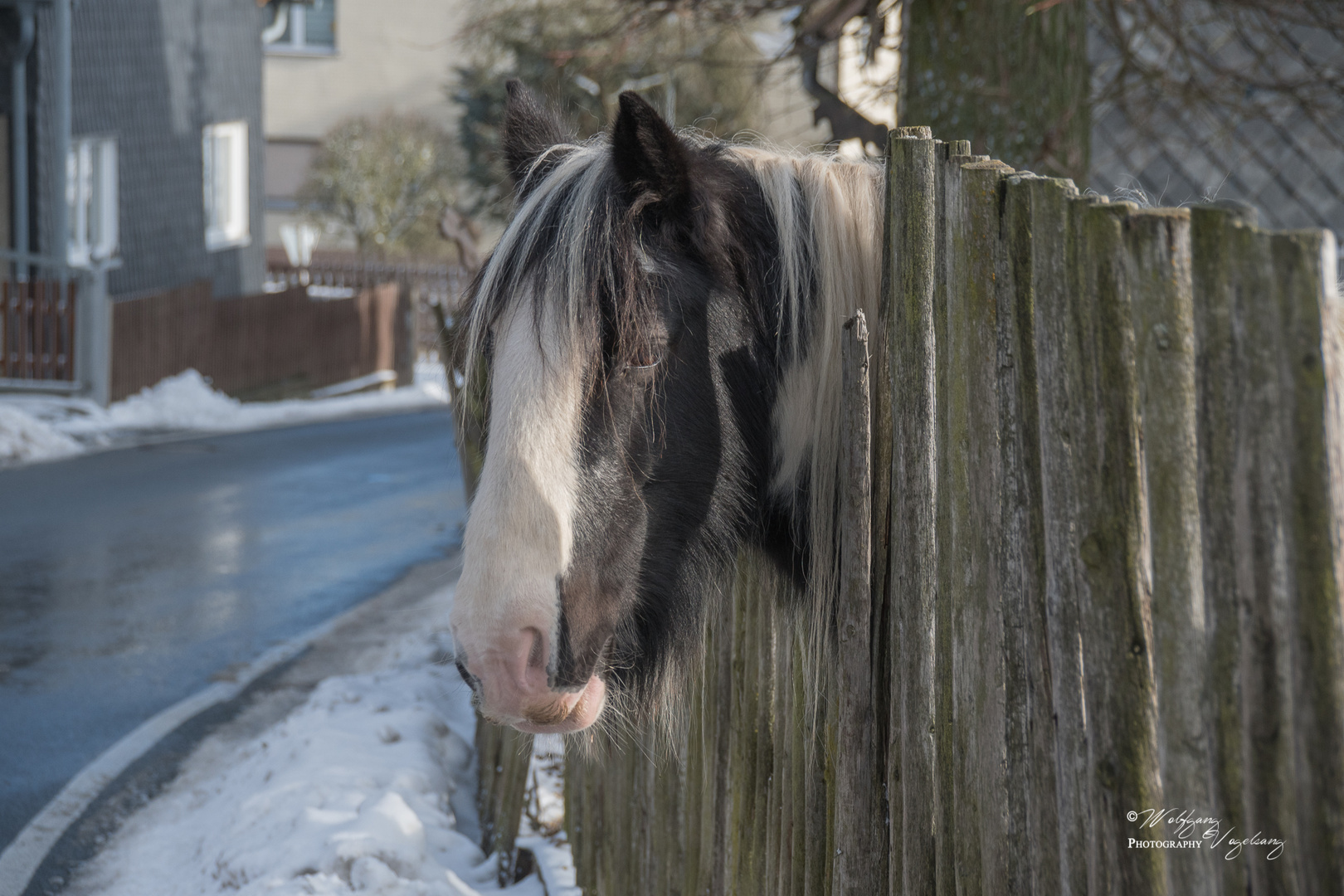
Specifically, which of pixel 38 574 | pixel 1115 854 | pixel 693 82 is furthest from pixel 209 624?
pixel 693 82

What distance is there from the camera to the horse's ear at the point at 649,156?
1.79m

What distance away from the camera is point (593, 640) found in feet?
5.78

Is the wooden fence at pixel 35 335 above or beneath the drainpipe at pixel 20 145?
beneath

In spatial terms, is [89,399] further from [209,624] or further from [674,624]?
[674,624]

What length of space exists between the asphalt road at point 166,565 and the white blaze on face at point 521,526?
3.61 meters

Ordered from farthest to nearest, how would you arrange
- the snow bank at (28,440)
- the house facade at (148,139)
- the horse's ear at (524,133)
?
the house facade at (148,139), the snow bank at (28,440), the horse's ear at (524,133)

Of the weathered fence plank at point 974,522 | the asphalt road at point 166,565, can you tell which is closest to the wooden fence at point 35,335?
the asphalt road at point 166,565

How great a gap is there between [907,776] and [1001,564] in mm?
397

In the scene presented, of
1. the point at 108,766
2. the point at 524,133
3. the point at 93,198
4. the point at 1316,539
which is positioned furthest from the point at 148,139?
the point at 1316,539

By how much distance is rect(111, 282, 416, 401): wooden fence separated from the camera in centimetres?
1533

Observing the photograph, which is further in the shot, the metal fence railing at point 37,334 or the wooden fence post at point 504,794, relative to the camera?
the metal fence railing at point 37,334

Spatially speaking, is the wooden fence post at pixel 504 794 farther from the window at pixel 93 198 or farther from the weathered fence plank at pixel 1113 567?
the window at pixel 93 198

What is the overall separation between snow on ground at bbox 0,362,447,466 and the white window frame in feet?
61.6

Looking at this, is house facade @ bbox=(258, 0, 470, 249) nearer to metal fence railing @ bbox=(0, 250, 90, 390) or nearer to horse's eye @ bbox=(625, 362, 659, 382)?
metal fence railing @ bbox=(0, 250, 90, 390)
